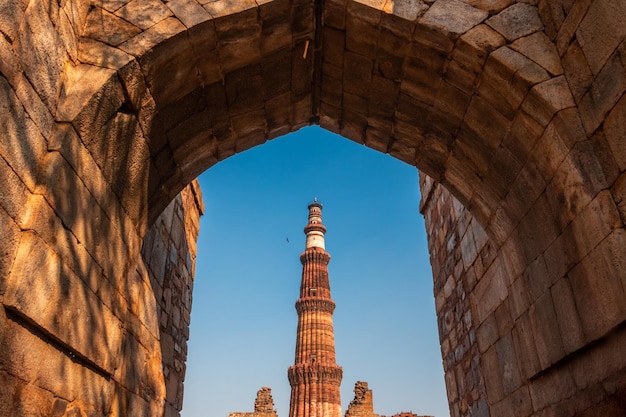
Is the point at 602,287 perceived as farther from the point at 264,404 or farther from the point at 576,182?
the point at 264,404

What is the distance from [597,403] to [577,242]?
2.71ft

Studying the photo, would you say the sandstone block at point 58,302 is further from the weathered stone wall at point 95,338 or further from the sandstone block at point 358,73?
the sandstone block at point 358,73

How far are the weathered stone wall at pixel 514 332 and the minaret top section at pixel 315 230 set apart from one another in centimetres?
2598

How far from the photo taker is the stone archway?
2227 millimetres

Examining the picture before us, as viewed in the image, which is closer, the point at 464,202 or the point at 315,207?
the point at 464,202

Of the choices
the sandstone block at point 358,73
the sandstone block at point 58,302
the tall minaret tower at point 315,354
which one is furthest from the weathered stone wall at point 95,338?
the tall minaret tower at point 315,354

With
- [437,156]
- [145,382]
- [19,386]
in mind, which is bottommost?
[19,386]

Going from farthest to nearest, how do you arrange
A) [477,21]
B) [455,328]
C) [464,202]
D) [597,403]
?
[455,328] < [464,202] < [477,21] < [597,403]

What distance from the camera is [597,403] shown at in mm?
2529

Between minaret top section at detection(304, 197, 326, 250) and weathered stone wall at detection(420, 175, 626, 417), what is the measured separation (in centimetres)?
2598

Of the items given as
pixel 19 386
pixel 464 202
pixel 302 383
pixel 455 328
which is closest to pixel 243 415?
pixel 302 383

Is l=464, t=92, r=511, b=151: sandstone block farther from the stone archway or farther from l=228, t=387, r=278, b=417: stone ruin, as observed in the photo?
l=228, t=387, r=278, b=417: stone ruin

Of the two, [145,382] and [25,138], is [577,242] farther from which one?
[145,382]

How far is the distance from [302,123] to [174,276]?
2.02 metres
